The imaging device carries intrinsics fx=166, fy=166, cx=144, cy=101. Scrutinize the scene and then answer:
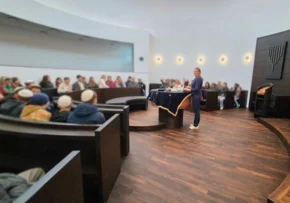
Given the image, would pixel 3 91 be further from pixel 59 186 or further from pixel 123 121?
pixel 59 186

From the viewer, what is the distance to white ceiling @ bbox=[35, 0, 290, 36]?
6.75m

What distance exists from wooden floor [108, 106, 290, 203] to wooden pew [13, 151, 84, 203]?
0.88 meters

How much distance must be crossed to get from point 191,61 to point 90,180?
27.3 feet

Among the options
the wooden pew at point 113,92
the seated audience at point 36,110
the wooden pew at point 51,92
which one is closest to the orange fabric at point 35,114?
the seated audience at point 36,110

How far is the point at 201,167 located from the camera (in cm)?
240

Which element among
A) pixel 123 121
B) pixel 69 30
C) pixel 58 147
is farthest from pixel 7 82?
pixel 58 147

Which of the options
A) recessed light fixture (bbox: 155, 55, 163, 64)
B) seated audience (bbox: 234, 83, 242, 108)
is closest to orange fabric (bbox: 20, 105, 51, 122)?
seated audience (bbox: 234, 83, 242, 108)

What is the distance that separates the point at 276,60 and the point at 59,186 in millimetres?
6703

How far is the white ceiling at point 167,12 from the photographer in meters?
6.75

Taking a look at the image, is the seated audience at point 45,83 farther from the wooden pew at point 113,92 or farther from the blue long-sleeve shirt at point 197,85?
the blue long-sleeve shirt at point 197,85

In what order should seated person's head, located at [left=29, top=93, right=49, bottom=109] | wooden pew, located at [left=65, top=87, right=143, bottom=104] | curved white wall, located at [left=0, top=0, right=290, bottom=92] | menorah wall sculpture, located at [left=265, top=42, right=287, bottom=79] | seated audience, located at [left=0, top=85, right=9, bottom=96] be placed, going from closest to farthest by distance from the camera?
seated person's head, located at [left=29, top=93, right=49, bottom=109]
seated audience, located at [left=0, top=85, right=9, bottom=96]
menorah wall sculpture, located at [left=265, top=42, right=287, bottom=79]
wooden pew, located at [left=65, top=87, right=143, bottom=104]
curved white wall, located at [left=0, top=0, right=290, bottom=92]

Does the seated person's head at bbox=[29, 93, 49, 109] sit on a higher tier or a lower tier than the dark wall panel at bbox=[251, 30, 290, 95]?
lower

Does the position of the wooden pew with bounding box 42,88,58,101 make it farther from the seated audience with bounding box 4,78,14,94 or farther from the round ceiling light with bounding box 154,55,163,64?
the round ceiling light with bounding box 154,55,163,64

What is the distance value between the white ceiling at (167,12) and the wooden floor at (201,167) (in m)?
5.58
